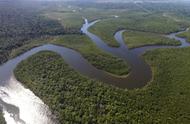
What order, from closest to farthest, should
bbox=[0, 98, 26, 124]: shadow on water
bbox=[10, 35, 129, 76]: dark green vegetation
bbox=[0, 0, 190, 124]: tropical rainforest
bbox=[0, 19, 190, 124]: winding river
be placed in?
1. bbox=[0, 98, 26, 124]: shadow on water
2. bbox=[0, 0, 190, 124]: tropical rainforest
3. bbox=[0, 19, 190, 124]: winding river
4. bbox=[10, 35, 129, 76]: dark green vegetation

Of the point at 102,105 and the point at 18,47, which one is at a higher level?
the point at 18,47

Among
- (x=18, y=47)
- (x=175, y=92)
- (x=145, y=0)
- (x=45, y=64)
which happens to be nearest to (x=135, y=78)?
(x=175, y=92)

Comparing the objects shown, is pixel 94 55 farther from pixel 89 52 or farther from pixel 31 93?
pixel 31 93

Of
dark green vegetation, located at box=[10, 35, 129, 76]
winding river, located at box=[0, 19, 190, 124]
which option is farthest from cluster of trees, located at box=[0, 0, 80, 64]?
winding river, located at box=[0, 19, 190, 124]

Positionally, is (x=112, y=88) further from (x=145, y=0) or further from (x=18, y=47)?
(x=145, y=0)

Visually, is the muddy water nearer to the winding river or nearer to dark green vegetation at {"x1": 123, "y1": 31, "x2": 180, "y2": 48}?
the winding river
